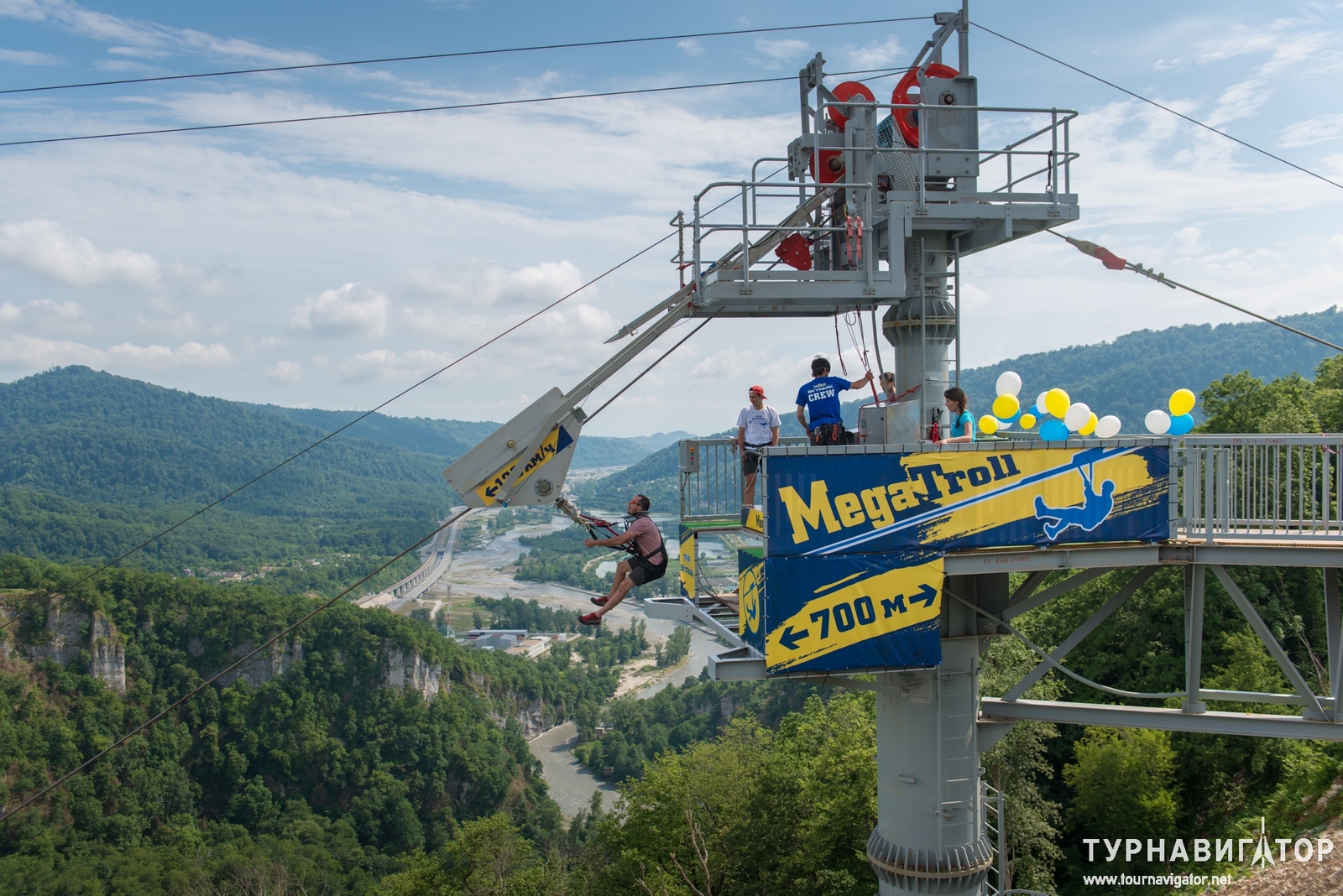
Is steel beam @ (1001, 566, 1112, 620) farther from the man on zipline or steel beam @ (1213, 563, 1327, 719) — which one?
the man on zipline

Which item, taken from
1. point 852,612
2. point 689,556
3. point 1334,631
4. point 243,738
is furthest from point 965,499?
point 243,738

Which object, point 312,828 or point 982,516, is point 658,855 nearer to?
point 982,516

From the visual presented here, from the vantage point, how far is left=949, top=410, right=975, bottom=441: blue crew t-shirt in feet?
38.7

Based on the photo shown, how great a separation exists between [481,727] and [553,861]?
83.9 m

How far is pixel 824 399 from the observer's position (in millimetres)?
12297

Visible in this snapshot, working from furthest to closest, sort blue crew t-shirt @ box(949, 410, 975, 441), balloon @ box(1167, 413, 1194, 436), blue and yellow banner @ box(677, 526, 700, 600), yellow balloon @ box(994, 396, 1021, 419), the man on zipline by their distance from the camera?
blue and yellow banner @ box(677, 526, 700, 600) → yellow balloon @ box(994, 396, 1021, 419) → balloon @ box(1167, 413, 1194, 436) → the man on zipline → blue crew t-shirt @ box(949, 410, 975, 441)

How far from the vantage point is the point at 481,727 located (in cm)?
13125

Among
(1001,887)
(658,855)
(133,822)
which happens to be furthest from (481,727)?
(1001,887)

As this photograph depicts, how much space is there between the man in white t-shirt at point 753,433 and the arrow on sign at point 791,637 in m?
3.04

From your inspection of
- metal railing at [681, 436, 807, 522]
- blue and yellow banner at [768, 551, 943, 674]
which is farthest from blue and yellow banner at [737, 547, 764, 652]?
metal railing at [681, 436, 807, 522]

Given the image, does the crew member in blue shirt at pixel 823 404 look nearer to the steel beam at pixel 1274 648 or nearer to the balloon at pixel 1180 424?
the balloon at pixel 1180 424

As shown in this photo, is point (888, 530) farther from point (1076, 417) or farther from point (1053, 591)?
point (1076, 417)

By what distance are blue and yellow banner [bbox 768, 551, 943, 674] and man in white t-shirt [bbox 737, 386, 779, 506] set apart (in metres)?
2.91

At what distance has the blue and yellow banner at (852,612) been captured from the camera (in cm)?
1028
